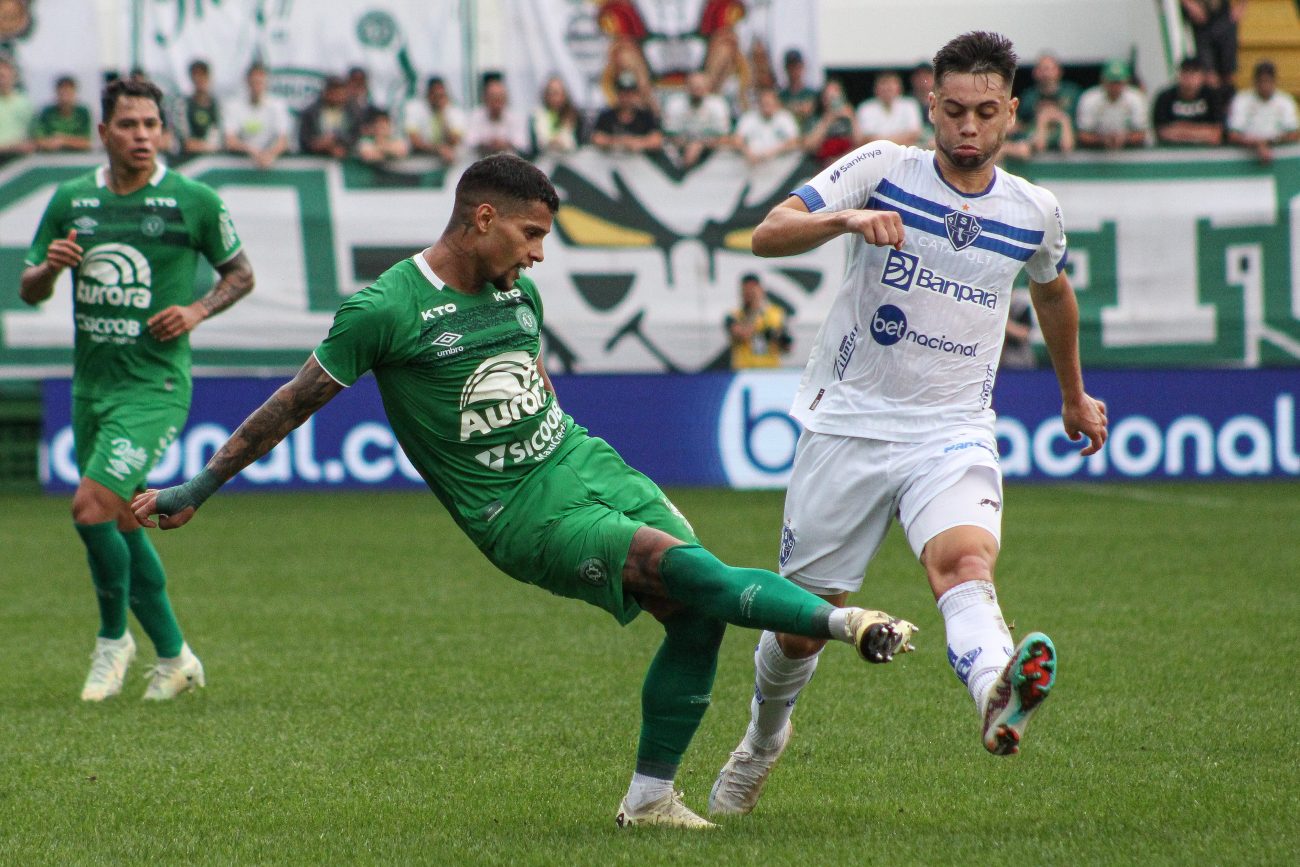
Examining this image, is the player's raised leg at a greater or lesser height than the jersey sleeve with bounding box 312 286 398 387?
lesser

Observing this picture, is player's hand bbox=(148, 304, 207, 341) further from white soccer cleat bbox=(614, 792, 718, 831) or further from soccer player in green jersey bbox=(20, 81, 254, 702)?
white soccer cleat bbox=(614, 792, 718, 831)

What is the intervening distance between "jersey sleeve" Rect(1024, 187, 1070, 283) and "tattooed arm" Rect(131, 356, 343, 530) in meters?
2.12

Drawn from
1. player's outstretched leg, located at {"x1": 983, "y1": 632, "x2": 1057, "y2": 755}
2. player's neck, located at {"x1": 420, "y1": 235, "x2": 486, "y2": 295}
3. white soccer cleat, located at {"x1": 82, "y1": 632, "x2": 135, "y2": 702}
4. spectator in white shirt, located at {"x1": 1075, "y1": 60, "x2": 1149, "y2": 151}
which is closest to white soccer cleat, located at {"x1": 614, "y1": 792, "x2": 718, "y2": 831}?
player's outstretched leg, located at {"x1": 983, "y1": 632, "x2": 1057, "y2": 755}

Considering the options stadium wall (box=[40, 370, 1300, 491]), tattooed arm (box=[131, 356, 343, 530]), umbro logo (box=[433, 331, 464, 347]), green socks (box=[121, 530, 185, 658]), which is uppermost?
umbro logo (box=[433, 331, 464, 347])

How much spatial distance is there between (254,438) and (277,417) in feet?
0.29

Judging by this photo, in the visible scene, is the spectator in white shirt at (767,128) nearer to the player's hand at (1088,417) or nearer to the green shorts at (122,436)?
the green shorts at (122,436)

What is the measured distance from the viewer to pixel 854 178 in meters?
5.04

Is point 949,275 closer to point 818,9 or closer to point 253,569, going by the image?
point 253,569

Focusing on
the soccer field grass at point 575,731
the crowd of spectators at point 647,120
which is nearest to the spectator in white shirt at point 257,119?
the crowd of spectators at point 647,120

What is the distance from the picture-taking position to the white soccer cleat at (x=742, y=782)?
5.14 meters

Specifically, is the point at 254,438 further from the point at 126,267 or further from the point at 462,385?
the point at 126,267

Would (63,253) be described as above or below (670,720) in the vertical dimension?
above

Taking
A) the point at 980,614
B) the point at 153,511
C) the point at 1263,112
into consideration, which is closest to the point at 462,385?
the point at 153,511

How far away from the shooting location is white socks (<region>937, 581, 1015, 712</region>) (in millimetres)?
4355
